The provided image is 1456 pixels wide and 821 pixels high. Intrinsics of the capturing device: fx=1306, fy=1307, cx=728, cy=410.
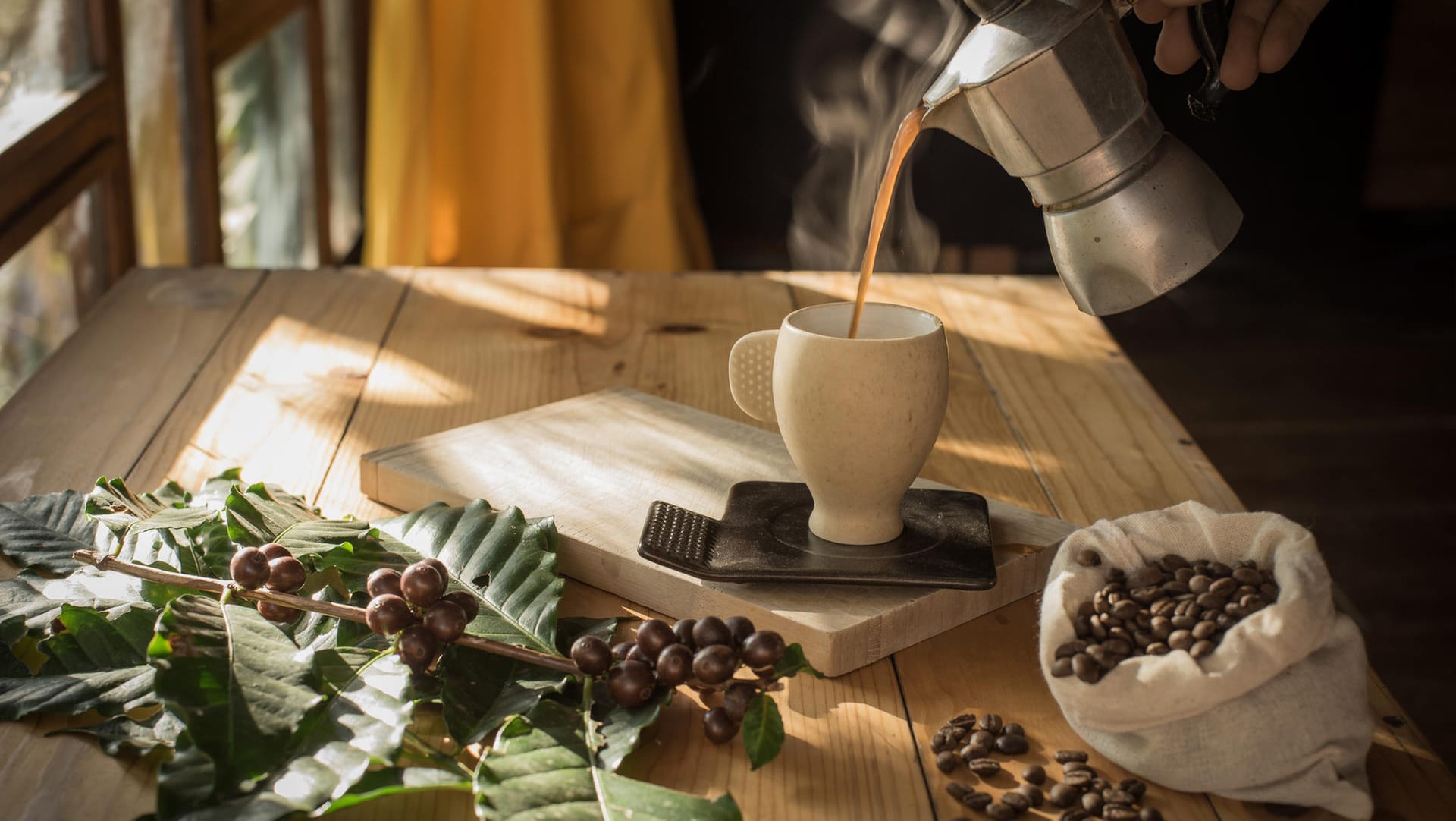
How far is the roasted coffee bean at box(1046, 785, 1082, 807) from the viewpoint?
1.99 feet

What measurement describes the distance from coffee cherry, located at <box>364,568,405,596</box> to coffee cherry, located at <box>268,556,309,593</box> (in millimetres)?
40

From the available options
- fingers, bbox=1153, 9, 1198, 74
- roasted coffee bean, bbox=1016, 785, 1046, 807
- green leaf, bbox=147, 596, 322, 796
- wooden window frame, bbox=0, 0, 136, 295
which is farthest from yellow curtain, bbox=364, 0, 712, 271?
roasted coffee bean, bbox=1016, 785, 1046, 807

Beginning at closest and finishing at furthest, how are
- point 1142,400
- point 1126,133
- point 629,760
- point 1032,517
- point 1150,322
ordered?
point 629,760
point 1126,133
point 1032,517
point 1142,400
point 1150,322

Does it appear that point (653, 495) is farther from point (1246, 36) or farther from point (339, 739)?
point (1246, 36)

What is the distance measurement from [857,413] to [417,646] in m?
0.29

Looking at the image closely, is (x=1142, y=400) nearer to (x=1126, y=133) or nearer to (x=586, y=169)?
(x=1126, y=133)

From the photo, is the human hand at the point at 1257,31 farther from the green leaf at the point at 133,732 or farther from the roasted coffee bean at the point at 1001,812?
the green leaf at the point at 133,732

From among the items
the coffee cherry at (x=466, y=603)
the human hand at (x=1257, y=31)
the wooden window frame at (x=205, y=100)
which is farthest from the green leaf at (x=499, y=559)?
the wooden window frame at (x=205, y=100)

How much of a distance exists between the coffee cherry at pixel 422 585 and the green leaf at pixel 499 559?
1.7 inches

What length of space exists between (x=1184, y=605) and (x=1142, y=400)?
637 millimetres

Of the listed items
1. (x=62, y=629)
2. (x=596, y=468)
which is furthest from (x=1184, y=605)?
(x=62, y=629)

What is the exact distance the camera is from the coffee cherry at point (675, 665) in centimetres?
63

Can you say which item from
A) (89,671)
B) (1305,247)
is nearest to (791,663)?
(89,671)

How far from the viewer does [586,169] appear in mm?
2732
